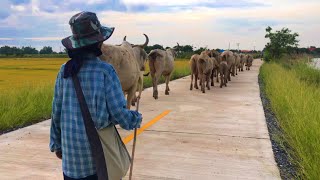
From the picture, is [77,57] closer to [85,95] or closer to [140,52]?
[85,95]

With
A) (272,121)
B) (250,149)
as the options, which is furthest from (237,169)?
(272,121)

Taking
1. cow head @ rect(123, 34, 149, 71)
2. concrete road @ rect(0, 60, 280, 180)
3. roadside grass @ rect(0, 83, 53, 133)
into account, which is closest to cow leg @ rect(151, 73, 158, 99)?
concrete road @ rect(0, 60, 280, 180)


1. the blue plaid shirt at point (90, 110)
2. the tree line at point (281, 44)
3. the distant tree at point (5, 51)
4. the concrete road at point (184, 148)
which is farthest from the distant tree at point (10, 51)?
the blue plaid shirt at point (90, 110)

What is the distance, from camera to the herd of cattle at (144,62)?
720cm

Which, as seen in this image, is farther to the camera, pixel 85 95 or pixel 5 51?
pixel 5 51

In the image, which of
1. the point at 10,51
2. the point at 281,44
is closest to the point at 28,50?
the point at 10,51

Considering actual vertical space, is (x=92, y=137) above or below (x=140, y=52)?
below

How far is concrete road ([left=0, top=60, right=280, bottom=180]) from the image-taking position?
17.6 ft

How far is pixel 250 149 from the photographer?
6.64m

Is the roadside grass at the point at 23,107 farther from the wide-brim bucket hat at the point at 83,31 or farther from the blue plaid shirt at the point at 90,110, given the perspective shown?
the wide-brim bucket hat at the point at 83,31

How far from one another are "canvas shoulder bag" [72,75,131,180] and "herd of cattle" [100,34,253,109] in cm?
123

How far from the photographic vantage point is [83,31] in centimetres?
294

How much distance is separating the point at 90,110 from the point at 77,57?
0.42 meters

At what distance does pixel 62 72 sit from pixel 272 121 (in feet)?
23.9
